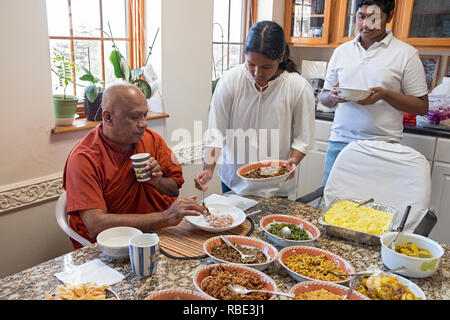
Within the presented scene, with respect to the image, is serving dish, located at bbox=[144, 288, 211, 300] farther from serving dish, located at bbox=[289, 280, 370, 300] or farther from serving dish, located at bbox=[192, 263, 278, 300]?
serving dish, located at bbox=[289, 280, 370, 300]

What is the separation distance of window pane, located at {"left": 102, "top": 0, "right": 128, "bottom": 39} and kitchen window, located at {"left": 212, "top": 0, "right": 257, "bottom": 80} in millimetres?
904

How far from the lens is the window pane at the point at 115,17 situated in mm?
2547

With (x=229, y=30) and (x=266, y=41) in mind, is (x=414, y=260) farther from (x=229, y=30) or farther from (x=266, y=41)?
(x=229, y=30)

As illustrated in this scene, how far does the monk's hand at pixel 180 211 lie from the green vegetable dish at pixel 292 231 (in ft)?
0.92

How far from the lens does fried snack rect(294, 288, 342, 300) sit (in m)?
1.03

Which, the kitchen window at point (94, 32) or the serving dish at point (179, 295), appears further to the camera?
the kitchen window at point (94, 32)

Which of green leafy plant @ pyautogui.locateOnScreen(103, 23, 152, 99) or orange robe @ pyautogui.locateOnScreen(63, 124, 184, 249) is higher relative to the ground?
green leafy plant @ pyautogui.locateOnScreen(103, 23, 152, 99)

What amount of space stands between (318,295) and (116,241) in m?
Result: 0.67

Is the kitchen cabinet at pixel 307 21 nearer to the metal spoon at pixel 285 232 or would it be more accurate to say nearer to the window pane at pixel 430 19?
the window pane at pixel 430 19

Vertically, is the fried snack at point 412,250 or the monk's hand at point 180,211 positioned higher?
the monk's hand at point 180,211

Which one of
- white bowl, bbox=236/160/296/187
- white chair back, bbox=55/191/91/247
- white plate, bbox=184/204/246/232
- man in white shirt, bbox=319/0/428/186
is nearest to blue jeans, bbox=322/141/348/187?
man in white shirt, bbox=319/0/428/186

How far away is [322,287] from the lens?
3.54 ft

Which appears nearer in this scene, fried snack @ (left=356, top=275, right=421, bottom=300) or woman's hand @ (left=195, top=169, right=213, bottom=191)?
fried snack @ (left=356, top=275, right=421, bottom=300)

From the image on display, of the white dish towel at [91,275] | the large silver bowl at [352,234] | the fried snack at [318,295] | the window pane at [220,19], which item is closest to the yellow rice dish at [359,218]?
the large silver bowl at [352,234]
